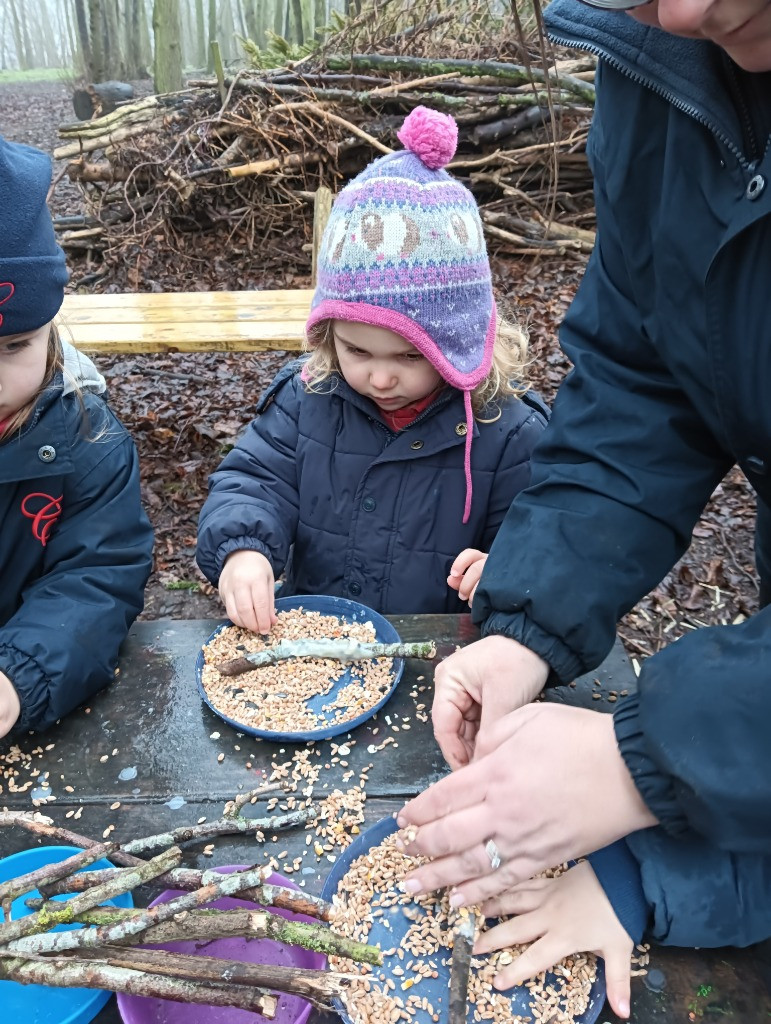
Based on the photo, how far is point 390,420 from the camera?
2.54 m

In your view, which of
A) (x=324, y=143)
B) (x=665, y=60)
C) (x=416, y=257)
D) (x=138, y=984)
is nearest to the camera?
(x=138, y=984)

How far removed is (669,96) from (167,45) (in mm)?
15363

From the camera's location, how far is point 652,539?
1.54 meters

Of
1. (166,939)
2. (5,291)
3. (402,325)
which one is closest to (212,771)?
(166,939)

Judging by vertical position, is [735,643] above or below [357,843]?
above

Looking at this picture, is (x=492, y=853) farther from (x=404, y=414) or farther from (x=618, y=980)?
(x=404, y=414)

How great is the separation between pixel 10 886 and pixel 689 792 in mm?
994

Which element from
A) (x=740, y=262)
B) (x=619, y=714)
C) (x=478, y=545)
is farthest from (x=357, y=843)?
(x=478, y=545)

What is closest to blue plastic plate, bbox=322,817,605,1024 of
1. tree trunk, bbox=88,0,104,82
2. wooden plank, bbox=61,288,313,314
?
wooden plank, bbox=61,288,313,314

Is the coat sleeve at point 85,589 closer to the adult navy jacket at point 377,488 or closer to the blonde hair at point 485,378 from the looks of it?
the adult navy jacket at point 377,488

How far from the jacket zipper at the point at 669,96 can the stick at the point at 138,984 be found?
142cm

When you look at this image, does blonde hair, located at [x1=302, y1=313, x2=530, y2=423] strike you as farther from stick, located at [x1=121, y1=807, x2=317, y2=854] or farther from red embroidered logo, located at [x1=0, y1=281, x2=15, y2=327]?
stick, located at [x1=121, y1=807, x2=317, y2=854]

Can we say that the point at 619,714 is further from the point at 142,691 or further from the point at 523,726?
A: the point at 142,691

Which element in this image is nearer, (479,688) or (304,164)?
(479,688)
